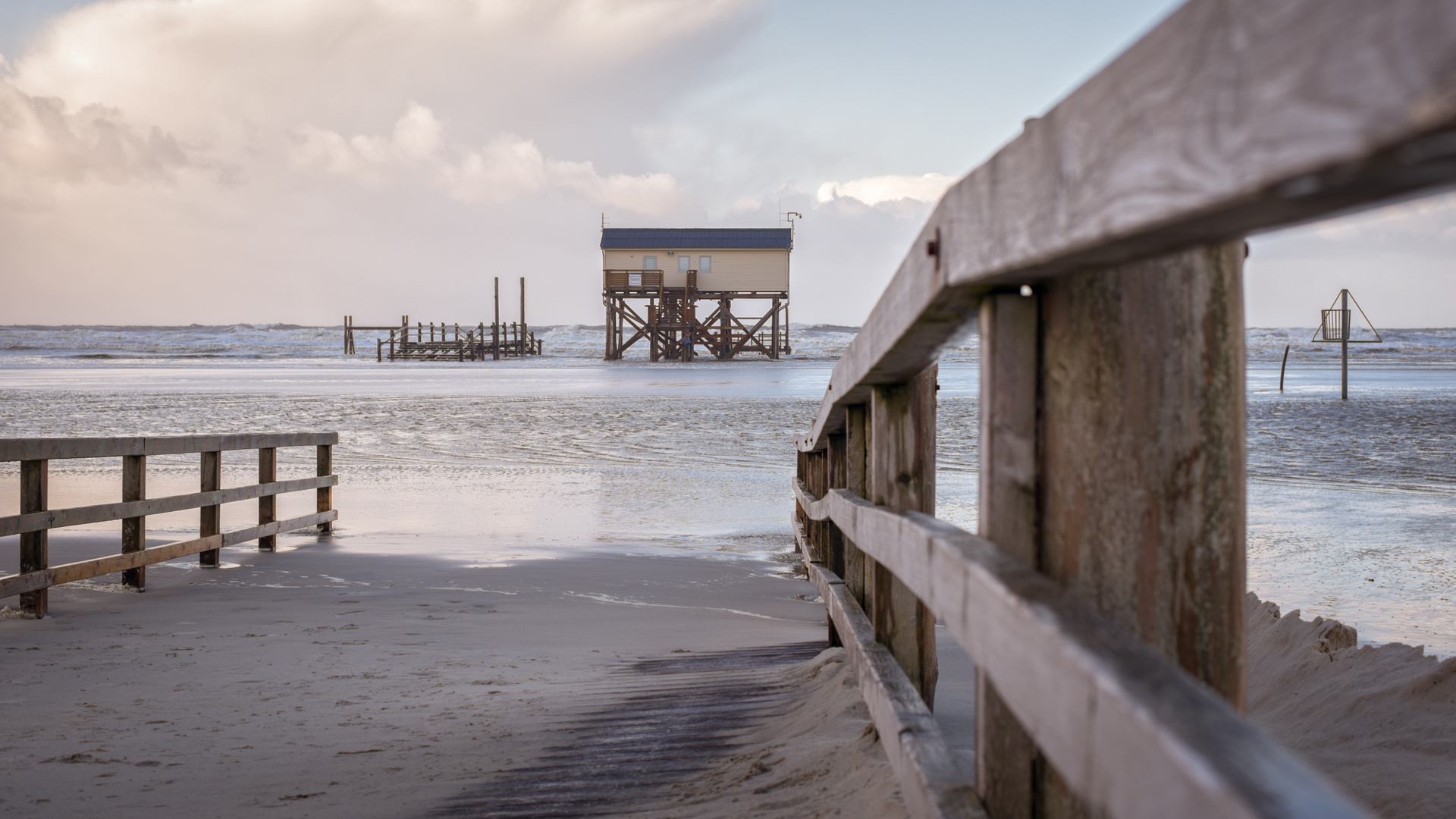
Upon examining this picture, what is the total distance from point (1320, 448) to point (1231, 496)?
43.5 feet

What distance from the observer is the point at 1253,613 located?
164 inches

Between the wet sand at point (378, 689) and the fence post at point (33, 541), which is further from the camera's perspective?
the fence post at point (33, 541)

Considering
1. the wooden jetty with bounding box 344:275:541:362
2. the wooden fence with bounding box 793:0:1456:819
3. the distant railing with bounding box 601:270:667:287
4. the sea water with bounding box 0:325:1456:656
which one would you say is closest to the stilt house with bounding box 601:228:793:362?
the distant railing with bounding box 601:270:667:287

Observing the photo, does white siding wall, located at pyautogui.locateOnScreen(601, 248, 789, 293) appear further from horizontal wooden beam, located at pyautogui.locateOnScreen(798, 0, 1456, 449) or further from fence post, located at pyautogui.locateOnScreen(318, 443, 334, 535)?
horizontal wooden beam, located at pyautogui.locateOnScreen(798, 0, 1456, 449)

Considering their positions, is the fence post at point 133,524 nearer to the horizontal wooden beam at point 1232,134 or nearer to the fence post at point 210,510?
the fence post at point 210,510

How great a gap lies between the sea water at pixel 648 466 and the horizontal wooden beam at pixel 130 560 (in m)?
Answer: 0.52

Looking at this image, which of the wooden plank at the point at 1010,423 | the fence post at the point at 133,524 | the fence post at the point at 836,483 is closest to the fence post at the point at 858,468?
the fence post at the point at 836,483

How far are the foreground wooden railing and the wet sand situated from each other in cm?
19

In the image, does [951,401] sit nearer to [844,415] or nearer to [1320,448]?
[1320,448]

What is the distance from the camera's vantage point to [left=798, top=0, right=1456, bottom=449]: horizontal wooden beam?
68 cm

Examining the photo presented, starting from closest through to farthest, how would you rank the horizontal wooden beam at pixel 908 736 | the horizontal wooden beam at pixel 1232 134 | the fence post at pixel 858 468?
the horizontal wooden beam at pixel 1232 134 → the horizontal wooden beam at pixel 908 736 → the fence post at pixel 858 468

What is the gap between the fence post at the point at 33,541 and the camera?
499 centimetres

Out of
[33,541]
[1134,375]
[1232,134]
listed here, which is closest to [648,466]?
[33,541]

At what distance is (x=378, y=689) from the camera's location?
3.77 m
